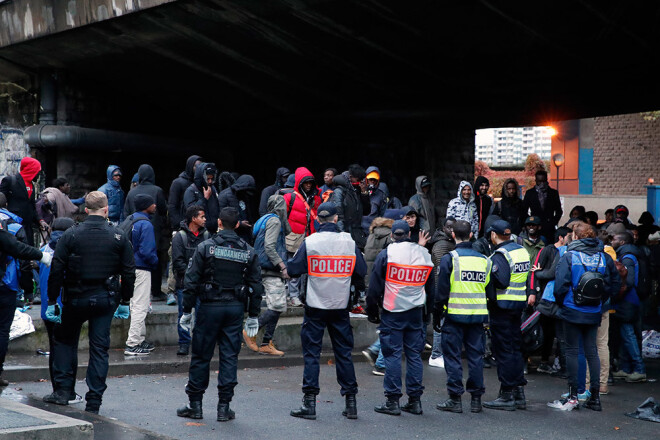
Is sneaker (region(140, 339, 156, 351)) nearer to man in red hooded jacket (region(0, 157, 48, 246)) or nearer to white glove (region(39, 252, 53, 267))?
man in red hooded jacket (region(0, 157, 48, 246))

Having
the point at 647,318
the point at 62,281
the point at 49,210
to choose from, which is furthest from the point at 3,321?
the point at 647,318

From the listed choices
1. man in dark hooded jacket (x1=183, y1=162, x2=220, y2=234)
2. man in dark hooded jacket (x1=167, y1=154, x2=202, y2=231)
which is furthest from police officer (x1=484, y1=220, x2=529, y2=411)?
man in dark hooded jacket (x1=167, y1=154, x2=202, y2=231)

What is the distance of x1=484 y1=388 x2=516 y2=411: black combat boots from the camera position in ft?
26.9

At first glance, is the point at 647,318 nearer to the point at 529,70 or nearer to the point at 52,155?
the point at 529,70

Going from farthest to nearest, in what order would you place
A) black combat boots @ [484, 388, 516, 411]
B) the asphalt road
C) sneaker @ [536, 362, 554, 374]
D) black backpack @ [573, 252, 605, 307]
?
sneaker @ [536, 362, 554, 374], black combat boots @ [484, 388, 516, 411], black backpack @ [573, 252, 605, 307], the asphalt road

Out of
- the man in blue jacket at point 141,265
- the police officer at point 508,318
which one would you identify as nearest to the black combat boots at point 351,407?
the police officer at point 508,318

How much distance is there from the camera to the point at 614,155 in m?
34.3

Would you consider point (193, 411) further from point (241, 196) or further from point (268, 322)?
point (241, 196)

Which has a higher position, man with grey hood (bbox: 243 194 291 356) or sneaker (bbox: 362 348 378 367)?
man with grey hood (bbox: 243 194 291 356)

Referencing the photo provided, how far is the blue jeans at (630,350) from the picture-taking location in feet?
32.8

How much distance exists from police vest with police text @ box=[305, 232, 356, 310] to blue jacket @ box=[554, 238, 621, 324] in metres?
2.27

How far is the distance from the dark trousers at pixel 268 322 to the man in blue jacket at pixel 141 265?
1372mm

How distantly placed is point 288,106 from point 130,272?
8.19 meters

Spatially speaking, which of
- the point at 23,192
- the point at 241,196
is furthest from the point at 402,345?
the point at 23,192
